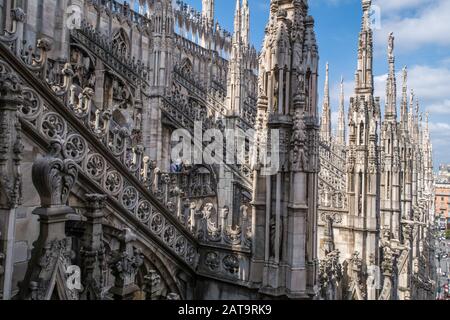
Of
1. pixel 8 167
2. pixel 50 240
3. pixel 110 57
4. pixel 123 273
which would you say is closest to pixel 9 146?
pixel 8 167

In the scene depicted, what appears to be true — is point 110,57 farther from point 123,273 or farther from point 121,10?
point 123,273

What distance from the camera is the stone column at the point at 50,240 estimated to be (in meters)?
3.77

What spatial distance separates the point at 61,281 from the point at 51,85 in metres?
3.75

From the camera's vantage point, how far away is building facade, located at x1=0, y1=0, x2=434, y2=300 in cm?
416

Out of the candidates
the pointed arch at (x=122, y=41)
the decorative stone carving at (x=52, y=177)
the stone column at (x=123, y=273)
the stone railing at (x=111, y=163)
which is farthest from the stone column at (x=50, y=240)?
the pointed arch at (x=122, y=41)

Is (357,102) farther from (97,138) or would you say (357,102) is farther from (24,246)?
(24,246)

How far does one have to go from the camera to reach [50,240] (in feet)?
12.6

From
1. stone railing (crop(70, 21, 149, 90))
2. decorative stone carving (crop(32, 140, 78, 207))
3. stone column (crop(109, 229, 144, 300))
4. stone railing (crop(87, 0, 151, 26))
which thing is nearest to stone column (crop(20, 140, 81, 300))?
decorative stone carving (crop(32, 140, 78, 207))

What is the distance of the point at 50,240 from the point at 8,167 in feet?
2.92

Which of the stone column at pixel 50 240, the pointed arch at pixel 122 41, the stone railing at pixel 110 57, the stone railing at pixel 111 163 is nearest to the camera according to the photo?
the stone column at pixel 50 240

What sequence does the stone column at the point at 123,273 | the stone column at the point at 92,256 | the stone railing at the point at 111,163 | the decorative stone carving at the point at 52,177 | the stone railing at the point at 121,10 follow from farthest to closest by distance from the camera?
the stone railing at the point at 121,10, the stone railing at the point at 111,163, the stone column at the point at 123,273, the stone column at the point at 92,256, the decorative stone carving at the point at 52,177

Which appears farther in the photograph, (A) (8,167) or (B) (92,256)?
(B) (92,256)

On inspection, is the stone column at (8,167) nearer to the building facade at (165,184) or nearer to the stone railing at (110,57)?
the building facade at (165,184)

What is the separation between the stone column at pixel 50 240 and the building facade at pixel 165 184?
0.5 inches
